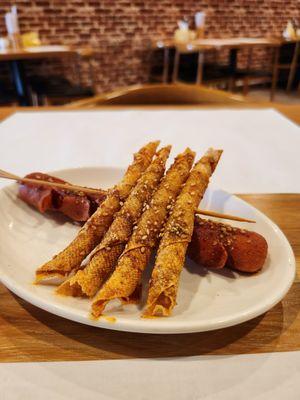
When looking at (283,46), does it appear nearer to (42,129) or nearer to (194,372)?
(42,129)

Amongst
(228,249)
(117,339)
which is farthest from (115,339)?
(228,249)

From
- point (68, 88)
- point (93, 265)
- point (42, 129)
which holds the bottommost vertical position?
point (68, 88)

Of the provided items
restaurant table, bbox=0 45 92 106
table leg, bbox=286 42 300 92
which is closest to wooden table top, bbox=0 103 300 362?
restaurant table, bbox=0 45 92 106

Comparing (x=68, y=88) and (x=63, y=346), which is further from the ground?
(x=63, y=346)

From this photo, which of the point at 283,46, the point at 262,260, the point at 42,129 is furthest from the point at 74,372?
the point at 283,46

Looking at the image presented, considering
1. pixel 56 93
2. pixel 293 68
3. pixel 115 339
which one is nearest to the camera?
pixel 115 339

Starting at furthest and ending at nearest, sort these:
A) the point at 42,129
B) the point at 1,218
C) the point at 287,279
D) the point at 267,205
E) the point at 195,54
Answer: the point at 195,54 → the point at 42,129 → the point at 267,205 → the point at 1,218 → the point at 287,279

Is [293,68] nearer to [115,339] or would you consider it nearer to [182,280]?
[182,280]
